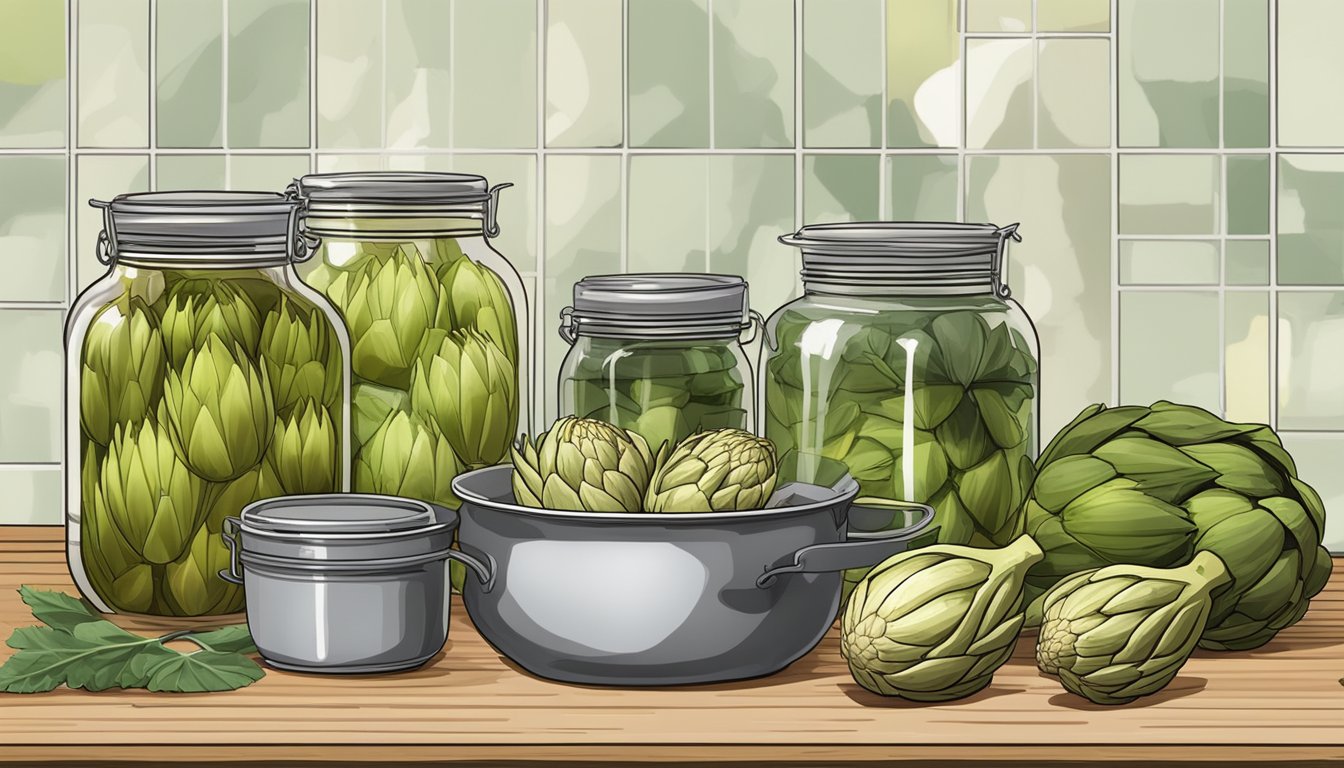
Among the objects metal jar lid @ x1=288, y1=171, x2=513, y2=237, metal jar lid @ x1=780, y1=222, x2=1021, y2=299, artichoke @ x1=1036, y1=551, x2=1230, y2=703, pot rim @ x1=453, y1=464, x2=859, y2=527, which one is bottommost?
artichoke @ x1=1036, y1=551, x2=1230, y2=703

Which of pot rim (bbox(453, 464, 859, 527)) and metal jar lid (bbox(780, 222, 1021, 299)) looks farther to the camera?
metal jar lid (bbox(780, 222, 1021, 299))

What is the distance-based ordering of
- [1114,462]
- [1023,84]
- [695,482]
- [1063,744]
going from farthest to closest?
1. [1023,84]
2. [1114,462]
3. [695,482]
4. [1063,744]

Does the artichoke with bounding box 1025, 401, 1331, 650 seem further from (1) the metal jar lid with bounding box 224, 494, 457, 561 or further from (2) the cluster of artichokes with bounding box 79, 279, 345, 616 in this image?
(2) the cluster of artichokes with bounding box 79, 279, 345, 616

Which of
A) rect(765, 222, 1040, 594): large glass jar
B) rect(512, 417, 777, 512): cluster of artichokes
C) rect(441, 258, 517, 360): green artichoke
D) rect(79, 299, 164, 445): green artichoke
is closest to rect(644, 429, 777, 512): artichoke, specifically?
rect(512, 417, 777, 512): cluster of artichokes

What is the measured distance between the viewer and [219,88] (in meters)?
1.26

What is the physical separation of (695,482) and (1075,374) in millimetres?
533

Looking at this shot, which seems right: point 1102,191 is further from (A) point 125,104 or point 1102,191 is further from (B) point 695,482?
(A) point 125,104

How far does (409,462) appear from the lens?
1.02 meters

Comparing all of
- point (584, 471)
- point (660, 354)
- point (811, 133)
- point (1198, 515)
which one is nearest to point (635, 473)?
point (584, 471)

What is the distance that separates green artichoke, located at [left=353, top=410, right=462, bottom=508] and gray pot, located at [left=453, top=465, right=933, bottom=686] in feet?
0.57

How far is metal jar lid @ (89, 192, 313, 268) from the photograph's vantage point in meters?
0.95

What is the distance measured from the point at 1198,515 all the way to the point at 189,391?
0.62 meters

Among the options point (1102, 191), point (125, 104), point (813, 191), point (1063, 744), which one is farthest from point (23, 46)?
point (1063, 744)

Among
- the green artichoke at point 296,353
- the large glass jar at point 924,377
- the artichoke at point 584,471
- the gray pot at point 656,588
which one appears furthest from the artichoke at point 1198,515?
the green artichoke at point 296,353
